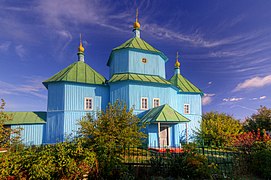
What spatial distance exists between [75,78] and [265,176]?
1550cm

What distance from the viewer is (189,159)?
20.1ft

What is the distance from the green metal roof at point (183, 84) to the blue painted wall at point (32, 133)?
15.1 metres

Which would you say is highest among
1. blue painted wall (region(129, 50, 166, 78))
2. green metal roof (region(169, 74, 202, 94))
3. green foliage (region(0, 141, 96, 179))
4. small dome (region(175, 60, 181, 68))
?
small dome (region(175, 60, 181, 68))

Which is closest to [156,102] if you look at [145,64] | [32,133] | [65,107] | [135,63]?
[145,64]

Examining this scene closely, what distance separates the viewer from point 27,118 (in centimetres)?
1560

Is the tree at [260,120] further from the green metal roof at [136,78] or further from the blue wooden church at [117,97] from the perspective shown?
the green metal roof at [136,78]

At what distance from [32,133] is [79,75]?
6.79m

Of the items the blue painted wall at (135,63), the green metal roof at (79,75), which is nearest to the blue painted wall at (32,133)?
the green metal roof at (79,75)

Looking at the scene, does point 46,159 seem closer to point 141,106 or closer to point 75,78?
point 141,106

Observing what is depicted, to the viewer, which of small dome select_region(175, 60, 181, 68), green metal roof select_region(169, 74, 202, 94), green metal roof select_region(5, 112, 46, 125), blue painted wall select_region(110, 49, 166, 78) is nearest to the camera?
green metal roof select_region(5, 112, 46, 125)

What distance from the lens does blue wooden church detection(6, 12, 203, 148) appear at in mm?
14938

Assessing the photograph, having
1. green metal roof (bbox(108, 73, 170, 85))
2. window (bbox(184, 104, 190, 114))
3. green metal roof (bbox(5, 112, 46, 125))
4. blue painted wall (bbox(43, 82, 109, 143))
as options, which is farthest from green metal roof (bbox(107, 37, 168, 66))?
green metal roof (bbox(5, 112, 46, 125))

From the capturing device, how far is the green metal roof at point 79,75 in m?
16.5

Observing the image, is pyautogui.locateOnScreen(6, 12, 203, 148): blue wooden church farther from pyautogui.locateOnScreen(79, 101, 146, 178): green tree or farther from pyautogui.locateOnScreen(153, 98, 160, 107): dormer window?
pyautogui.locateOnScreen(79, 101, 146, 178): green tree
